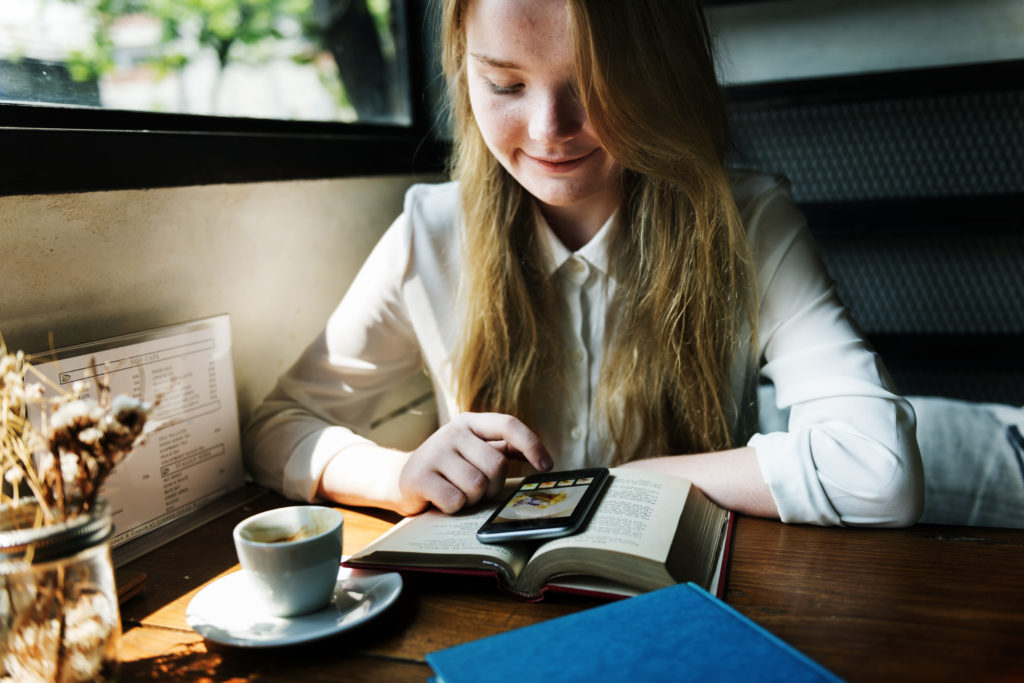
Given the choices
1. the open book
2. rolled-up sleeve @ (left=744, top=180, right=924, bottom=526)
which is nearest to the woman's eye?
rolled-up sleeve @ (left=744, top=180, right=924, bottom=526)

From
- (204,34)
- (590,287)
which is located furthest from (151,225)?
(590,287)

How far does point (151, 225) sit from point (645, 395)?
2.53 ft

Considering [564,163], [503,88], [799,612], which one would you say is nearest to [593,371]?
→ [564,163]

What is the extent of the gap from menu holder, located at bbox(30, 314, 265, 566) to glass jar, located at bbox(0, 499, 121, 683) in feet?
1.02

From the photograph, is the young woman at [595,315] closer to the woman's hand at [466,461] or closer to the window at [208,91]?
the woman's hand at [466,461]

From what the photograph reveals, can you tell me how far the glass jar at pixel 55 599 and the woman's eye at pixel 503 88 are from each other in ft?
2.41

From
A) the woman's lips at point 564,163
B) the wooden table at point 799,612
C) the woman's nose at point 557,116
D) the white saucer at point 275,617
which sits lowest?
the wooden table at point 799,612

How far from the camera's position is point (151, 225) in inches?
45.8

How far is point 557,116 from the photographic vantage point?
1.08 m

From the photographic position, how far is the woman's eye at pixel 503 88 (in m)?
1.12

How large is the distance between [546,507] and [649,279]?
0.50 meters

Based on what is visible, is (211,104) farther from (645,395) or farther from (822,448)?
(822,448)

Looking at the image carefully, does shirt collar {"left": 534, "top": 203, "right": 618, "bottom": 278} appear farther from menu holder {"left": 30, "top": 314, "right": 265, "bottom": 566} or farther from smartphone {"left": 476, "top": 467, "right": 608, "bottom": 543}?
menu holder {"left": 30, "top": 314, "right": 265, "bottom": 566}

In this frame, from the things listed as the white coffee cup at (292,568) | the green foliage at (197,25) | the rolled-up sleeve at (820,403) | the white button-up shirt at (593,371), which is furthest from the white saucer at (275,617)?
the green foliage at (197,25)
